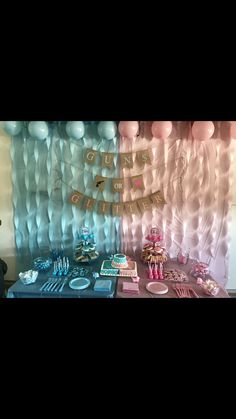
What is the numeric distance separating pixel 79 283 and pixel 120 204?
598 millimetres

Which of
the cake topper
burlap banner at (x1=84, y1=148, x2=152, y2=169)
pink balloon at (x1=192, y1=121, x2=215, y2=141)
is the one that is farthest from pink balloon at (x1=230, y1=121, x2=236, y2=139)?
the cake topper

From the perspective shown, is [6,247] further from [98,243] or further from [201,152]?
[201,152]

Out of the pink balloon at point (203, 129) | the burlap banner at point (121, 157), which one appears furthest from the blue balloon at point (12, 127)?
the pink balloon at point (203, 129)

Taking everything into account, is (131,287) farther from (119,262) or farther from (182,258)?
(182,258)

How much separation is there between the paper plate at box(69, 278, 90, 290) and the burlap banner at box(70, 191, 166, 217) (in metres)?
0.49

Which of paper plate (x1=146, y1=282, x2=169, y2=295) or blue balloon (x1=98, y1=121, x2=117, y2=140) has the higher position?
blue balloon (x1=98, y1=121, x2=117, y2=140)

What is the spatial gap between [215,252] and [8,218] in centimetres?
156

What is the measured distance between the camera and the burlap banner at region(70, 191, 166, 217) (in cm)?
148

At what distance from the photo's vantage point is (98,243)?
157 cm

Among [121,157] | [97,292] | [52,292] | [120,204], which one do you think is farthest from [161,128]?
[52,292]

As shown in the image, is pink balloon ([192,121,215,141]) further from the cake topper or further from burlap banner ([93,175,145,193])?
the cake topper

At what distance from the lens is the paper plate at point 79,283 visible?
1.14 meters
